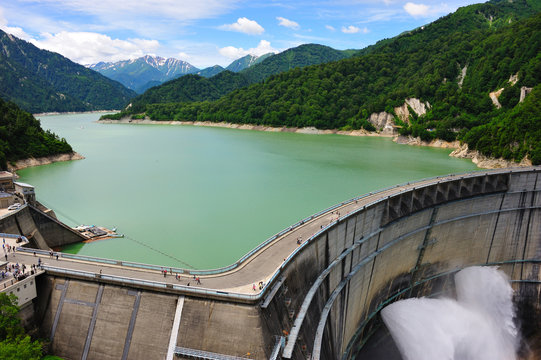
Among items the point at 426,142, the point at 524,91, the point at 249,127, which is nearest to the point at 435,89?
the point at 426,142

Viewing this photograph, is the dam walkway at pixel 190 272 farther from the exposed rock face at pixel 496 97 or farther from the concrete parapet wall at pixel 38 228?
the exposed rock face at pixel 496 97

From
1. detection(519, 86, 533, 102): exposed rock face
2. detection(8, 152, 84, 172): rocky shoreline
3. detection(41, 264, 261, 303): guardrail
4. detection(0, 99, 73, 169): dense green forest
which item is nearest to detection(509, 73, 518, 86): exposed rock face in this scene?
detection(519, 86, 533, 102): exposed rock face

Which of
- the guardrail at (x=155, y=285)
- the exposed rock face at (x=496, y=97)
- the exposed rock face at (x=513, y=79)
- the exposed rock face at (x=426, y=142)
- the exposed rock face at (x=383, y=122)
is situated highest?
the exposed rock face at (x=513, y=79)

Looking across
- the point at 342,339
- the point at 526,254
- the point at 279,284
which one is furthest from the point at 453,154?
the point at 279,284

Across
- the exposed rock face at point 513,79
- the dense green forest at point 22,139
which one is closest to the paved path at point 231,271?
the dense green forest at point 22,139

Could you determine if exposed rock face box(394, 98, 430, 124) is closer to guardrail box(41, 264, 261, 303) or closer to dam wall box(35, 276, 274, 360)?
guardrail box(41, 264, 261, 303)

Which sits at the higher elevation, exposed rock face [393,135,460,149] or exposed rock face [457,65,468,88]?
exposed rock face [457,65,468,88]

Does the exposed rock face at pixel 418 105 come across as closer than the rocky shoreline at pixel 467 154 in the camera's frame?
No

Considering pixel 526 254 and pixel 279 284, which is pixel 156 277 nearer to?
pixel 279 284
